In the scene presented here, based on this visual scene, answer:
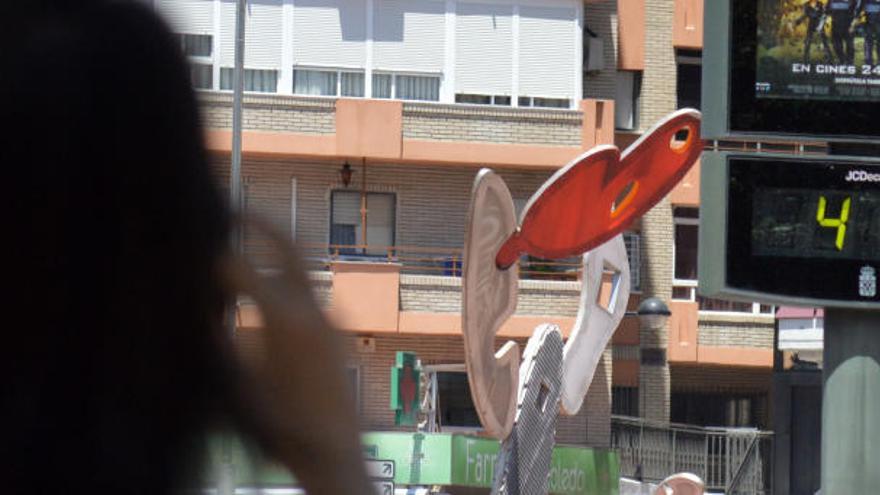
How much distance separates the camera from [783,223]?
17.5 metres

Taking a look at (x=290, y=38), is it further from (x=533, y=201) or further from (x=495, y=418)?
(x=495, y=418)

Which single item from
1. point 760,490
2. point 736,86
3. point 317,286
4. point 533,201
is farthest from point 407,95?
point 317,286

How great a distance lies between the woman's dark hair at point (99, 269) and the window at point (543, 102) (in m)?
33.2

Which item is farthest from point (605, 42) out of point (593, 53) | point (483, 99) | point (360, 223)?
point (360, 223)

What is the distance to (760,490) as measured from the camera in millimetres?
34562

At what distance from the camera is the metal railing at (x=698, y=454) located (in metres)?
34.2

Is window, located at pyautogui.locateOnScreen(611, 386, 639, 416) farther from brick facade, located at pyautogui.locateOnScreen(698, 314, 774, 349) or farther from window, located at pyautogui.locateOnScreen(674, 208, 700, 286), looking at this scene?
window, located at pyautogui.locateOnScreen(674, 208, 700, 286)

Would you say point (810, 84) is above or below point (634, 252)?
above

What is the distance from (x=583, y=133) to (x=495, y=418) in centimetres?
1385

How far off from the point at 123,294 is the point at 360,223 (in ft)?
108

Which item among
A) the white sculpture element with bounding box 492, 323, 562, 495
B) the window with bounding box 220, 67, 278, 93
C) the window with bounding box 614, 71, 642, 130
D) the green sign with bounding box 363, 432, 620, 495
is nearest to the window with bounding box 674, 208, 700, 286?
the window with bounding box 614, 71, 642, 130

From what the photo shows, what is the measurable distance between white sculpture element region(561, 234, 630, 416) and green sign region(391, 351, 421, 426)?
3.29 meters

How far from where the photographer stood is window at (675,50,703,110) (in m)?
36.6

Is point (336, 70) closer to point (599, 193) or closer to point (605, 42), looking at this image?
point (605, 42)
